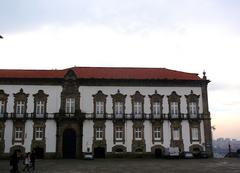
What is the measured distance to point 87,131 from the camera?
164 feet

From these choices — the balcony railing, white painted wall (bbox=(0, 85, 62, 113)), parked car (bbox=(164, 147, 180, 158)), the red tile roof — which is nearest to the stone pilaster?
the balcony railing

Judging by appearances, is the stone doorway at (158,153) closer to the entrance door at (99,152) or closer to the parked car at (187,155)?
the parked car at (187,155)

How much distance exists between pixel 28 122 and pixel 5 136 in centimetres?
373

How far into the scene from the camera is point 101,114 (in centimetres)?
5050

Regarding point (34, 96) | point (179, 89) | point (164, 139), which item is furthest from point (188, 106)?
point (34, 96)

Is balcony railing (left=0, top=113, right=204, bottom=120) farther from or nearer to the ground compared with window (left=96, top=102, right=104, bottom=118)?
nearer to the ground

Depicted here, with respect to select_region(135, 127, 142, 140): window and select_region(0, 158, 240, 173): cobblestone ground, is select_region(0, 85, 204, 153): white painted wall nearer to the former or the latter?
select_region(135, 127, 142, 140): window

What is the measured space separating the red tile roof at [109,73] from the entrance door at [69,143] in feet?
27.8

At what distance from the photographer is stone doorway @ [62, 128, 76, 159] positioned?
4952cm

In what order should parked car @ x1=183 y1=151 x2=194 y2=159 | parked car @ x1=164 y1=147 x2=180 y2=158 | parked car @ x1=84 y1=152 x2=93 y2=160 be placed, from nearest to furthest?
parked car @ x1=84 y1=152 x2=93 y2=160
parked car @ x1=164 y1=147 x2=180 y2=158
parked car @ x1=183 y1=151 x2=194 y2=159

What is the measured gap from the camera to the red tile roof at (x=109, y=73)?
170 ft

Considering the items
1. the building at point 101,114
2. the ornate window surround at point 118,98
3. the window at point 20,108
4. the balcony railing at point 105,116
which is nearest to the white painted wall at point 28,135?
the building at point 101,114

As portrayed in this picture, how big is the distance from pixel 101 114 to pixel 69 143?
20.7ft

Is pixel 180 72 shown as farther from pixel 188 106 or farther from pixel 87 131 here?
pixel 87 131
